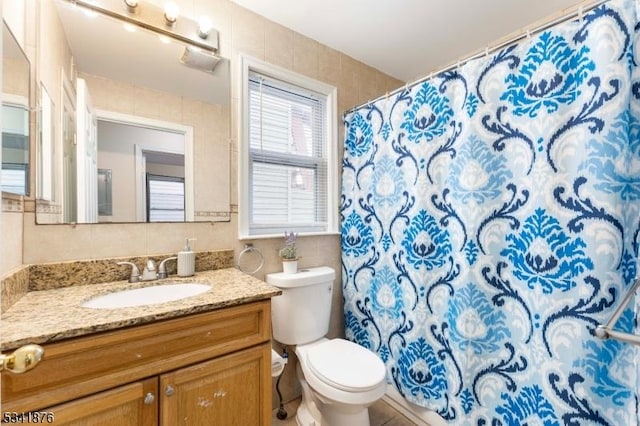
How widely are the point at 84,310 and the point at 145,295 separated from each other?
31cm

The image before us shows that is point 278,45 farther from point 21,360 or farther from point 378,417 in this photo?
point 378,417

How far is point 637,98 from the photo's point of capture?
97cm

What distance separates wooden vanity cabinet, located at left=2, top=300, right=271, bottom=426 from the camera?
837 mm

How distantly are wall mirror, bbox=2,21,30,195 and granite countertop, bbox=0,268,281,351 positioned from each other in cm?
42

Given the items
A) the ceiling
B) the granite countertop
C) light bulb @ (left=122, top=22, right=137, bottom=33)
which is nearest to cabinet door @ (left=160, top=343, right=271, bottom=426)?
the granite countertop

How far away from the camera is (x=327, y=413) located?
1.47 metres

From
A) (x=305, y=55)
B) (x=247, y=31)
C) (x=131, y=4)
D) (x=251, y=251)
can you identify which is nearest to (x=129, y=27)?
(x=131, y=4)

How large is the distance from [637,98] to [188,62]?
1895 mm

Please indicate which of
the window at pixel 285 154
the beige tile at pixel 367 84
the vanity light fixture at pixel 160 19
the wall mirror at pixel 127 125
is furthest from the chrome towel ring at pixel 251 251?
the beige tile at pixel 367 84

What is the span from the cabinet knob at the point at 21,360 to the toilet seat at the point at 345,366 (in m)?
1.11

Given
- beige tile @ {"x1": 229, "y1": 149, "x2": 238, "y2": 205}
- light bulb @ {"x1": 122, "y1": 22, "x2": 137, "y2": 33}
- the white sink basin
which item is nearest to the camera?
the white sink basin

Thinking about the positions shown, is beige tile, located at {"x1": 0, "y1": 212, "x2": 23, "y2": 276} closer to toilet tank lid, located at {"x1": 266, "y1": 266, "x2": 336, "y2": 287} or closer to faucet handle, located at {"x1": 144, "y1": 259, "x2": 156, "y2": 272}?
faucet handle, located at {"x1": 144, "y1": 259, "x2": 156, "y2": 272}

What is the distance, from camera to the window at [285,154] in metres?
1.80

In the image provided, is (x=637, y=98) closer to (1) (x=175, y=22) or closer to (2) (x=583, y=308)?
(2) (x=583, y=308)
